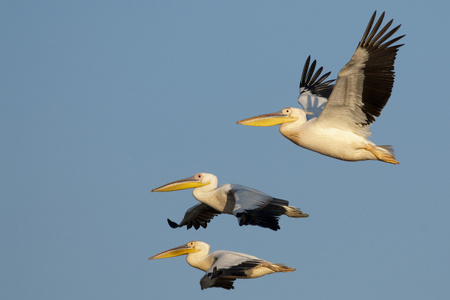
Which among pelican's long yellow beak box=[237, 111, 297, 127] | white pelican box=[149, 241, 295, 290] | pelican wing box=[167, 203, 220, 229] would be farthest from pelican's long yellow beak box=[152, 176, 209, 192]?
white pelican box=[149, 241, 295, 290]

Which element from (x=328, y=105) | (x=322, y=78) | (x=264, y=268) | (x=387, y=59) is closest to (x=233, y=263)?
(x=264, y=268)

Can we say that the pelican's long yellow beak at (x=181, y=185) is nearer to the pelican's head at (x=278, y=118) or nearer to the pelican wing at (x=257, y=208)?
the pelican's head at (x=278, y=118)

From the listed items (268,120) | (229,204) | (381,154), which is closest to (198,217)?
(229,204)

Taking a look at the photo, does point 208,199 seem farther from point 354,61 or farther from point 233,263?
point 354,61

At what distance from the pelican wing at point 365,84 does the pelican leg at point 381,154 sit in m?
0.27

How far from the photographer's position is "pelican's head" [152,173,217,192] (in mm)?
14922

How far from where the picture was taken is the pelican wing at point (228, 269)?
12.8 metres

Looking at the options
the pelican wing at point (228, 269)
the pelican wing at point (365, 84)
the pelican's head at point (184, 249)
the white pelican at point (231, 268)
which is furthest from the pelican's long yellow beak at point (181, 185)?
the pelican wing at point (365, 84)

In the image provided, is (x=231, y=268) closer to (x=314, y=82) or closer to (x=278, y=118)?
(x=278, y=118)

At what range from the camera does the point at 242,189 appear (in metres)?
13.6

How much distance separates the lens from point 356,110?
13367mm

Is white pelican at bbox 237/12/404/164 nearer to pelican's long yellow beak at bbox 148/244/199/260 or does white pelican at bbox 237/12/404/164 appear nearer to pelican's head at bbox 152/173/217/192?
pelican's head at bbox 152/173/217/192

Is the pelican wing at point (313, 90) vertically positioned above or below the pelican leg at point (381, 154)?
above

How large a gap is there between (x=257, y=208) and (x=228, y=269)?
3.11 ft
